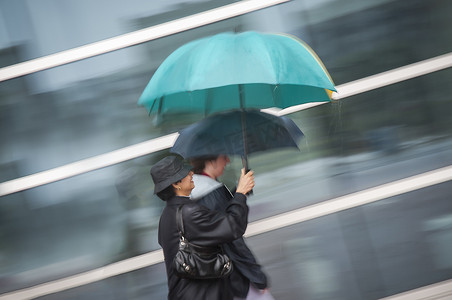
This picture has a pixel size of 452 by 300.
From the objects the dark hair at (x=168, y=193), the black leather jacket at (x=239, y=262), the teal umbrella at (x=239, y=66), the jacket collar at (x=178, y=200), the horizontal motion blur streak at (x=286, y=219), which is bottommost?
the horizontal motion blur streak at (x=286, y=219)

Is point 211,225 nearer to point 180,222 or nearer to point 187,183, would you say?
point 180,222

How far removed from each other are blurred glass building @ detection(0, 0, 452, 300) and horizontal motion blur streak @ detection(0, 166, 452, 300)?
0.13 ft

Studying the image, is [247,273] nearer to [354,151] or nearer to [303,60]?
[303,60]

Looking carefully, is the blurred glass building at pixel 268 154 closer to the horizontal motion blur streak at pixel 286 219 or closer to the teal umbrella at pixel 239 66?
the horizontal motion blur streak at pixel 286 219

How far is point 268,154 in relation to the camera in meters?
4.57

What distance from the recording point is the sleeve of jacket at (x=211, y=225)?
295 cm

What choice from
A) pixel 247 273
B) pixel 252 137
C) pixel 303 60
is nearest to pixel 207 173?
pixel 252 137

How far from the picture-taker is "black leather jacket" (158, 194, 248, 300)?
2.95 metres

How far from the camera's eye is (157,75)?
2994mm

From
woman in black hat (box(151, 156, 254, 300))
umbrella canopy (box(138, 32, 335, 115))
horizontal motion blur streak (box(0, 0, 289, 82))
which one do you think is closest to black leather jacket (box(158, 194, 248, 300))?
woman in black hat (box(151, 156, 254, 300))

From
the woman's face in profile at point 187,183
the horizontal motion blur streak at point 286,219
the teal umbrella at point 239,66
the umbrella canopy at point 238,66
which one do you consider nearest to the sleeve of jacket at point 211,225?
the woman's face in profile at point 187,183

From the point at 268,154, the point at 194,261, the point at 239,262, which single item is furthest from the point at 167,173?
the point at 268,154

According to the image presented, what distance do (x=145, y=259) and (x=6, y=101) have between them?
1.57 meters

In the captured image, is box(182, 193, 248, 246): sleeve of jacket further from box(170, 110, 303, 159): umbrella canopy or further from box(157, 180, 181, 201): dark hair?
box(170, 110, 303, 159): umbrella canopy
